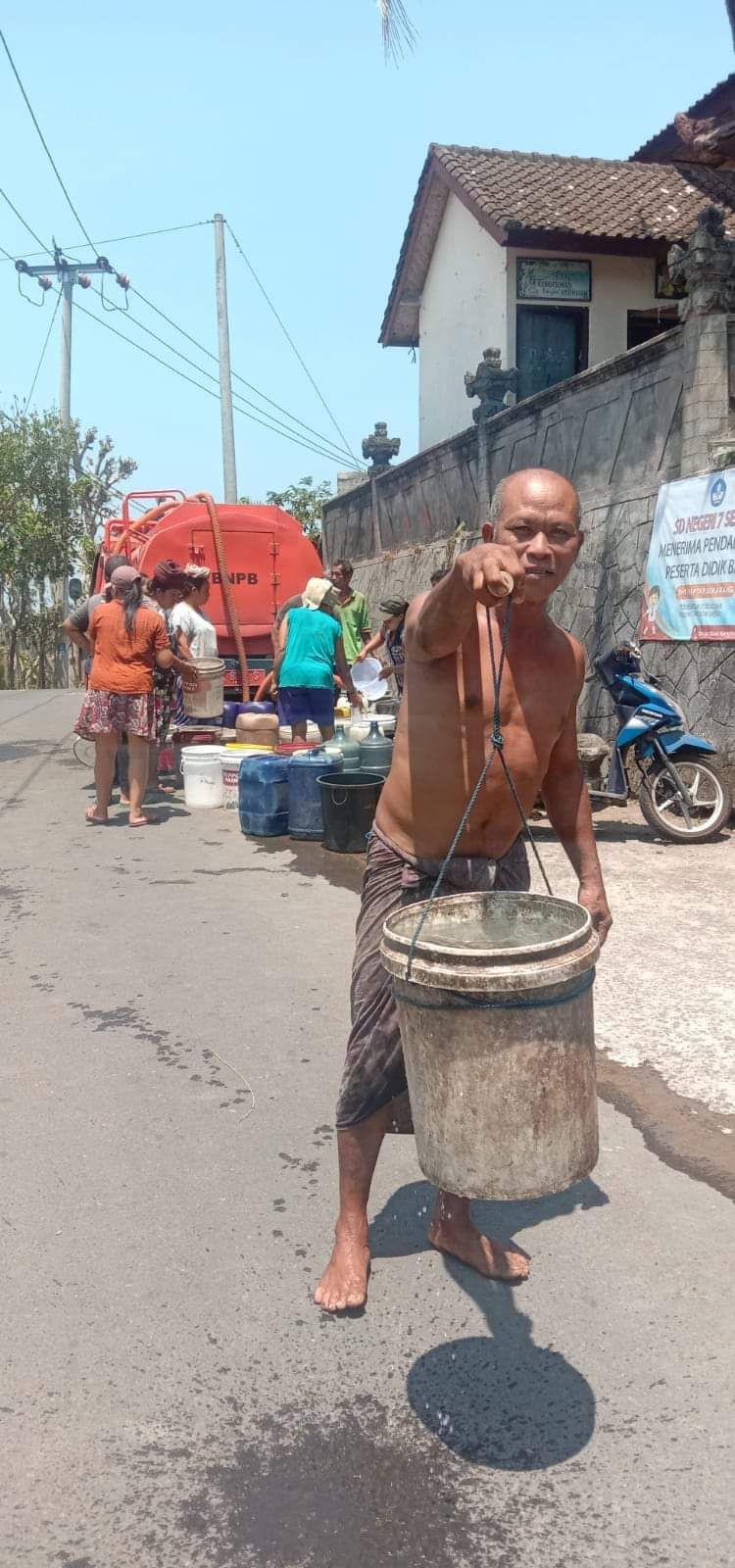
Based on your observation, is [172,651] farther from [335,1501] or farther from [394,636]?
[335,1501]

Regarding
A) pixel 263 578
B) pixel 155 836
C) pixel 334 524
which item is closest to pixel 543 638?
pixel 155 836

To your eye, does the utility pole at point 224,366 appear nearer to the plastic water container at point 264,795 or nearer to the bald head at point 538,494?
the plastic water container at point 264,795

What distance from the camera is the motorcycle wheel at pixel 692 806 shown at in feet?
26.1

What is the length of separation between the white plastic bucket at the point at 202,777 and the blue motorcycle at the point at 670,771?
3136 millimetres

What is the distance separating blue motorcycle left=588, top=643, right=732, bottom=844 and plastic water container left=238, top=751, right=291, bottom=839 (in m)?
2.20

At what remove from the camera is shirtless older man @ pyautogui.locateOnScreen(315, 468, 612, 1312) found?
8.25 ft

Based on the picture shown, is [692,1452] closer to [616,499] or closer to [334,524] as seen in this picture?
[616,499]

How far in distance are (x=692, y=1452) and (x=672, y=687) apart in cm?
738

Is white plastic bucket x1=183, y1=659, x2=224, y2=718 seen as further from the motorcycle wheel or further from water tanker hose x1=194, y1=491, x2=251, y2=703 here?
the motorcycle wheel

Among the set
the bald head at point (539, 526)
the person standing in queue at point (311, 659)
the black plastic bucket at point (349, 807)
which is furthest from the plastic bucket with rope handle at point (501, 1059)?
the person standing in queue at point (311, 659)

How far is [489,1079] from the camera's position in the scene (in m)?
2.13

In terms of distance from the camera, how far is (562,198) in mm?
18125

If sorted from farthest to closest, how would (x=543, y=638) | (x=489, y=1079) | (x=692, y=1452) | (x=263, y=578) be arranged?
(x=263, y=578) → (x=543, y=638) → (x=692, y=1452) → (x=489, y=1079)

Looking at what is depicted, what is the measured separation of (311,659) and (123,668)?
1503 mm
